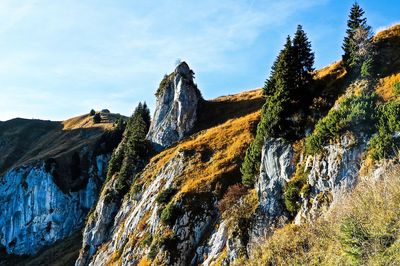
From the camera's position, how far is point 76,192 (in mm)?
117125

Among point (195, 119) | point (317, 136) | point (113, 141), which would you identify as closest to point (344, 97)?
point (317, 136)

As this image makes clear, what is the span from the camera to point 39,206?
115062 mm

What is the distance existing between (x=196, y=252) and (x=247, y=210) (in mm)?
9184

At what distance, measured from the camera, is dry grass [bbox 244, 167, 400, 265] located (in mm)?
22594

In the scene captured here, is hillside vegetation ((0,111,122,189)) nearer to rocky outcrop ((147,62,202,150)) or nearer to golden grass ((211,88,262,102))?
rocky outcrop ((147,62,202,150))

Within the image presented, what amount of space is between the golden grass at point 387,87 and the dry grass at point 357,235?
10.8m

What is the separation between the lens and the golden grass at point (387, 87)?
3712 cm

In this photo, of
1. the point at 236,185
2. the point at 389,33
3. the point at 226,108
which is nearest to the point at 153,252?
the point at 236,185

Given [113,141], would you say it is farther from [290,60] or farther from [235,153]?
[290,60]

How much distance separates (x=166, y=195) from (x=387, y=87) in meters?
34.1

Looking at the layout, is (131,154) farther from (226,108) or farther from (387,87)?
(387,87)

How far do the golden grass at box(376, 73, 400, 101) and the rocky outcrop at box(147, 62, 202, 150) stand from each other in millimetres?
46047

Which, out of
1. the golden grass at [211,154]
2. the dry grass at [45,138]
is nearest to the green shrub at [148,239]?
the golden grass at [211,154]

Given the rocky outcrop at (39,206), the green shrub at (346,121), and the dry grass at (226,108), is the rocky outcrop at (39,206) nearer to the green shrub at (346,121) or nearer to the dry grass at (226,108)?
the dry grass at (226,108)
